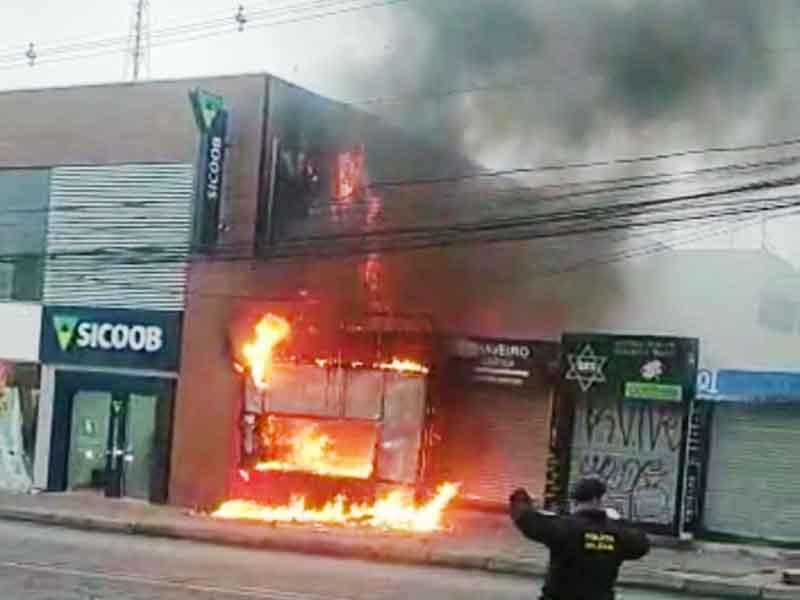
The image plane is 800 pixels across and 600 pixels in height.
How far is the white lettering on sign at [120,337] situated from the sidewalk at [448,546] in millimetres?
2496

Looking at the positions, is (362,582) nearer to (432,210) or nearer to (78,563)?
(78,563)

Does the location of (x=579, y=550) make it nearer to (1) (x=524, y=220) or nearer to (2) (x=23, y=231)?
(1) (x=524, y=220)

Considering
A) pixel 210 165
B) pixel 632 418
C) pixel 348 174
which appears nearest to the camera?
pixel 632 418

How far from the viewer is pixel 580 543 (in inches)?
244

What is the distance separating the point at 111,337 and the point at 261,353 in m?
2.77

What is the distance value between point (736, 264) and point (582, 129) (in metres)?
17.3

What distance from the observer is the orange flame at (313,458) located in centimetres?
2231

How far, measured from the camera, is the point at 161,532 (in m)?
19.3

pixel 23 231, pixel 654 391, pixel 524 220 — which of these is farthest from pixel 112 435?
pixel 654 391

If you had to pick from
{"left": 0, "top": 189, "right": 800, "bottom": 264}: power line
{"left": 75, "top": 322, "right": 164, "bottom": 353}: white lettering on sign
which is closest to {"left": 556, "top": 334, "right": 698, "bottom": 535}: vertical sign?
{"left": 0, "top": 189, "right": 800, "bottom": 264}: power line

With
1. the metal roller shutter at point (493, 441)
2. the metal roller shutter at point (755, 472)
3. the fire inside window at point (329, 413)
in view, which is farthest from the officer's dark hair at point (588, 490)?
the metal roller shutter at point (493, 441)

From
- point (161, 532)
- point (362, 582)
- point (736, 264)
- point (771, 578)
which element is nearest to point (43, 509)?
point (161, 532)

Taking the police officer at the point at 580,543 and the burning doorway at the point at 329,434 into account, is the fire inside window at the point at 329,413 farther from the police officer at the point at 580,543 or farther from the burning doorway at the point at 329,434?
the police officer at the point at 580,543

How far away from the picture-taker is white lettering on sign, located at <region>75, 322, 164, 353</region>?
23.0 m
